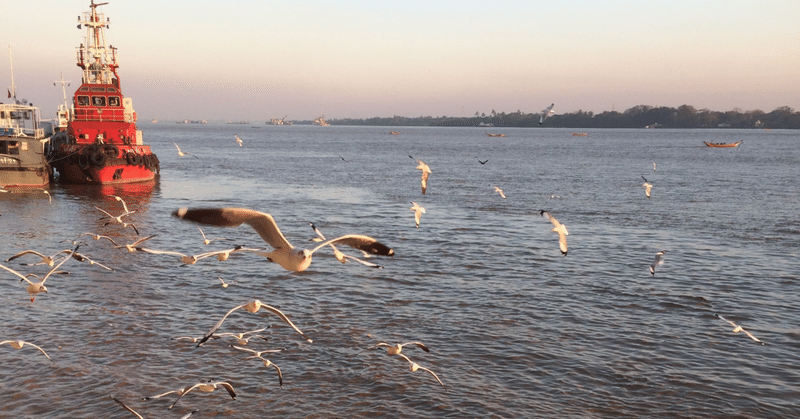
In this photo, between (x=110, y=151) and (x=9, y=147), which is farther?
(x=110, y=151)

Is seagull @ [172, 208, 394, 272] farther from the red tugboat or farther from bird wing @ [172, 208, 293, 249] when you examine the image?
the red tugboat

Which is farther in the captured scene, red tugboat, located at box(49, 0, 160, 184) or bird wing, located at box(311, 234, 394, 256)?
red tugboat, located at box(49, 0, 160, 184)

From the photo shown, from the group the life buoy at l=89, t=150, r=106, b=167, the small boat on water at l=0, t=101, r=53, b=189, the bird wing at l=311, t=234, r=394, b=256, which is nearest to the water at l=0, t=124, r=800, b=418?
the bird wing at l=311, t=234, r=394, b=256

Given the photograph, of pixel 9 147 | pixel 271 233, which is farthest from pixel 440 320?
pixel 9 147

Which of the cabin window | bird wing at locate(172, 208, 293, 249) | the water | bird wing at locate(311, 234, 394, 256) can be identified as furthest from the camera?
the cabin window

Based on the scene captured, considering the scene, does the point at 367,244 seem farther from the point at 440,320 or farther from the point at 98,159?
the point at 98,159

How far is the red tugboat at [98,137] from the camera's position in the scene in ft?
144

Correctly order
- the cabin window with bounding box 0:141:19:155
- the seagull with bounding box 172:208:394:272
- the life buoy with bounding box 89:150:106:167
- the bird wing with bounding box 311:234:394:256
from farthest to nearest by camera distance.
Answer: the life buoy with bounding box 89:150:106:167, the cabin window with bounding box 0:141:19:155, the bird wing with bounding box 311:234:394:256, the seagull with bounding box 172:208:394:272

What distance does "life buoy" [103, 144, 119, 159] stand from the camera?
43500 millimetres

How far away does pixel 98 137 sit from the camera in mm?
43156

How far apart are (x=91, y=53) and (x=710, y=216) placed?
155 feet

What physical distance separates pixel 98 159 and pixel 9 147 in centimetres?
568

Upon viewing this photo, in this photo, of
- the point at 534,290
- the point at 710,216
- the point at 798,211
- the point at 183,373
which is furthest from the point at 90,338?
the point at 798,211

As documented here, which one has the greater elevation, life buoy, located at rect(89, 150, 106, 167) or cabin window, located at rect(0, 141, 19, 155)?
cabin window, located at rect(0, 141, 19, 155)
